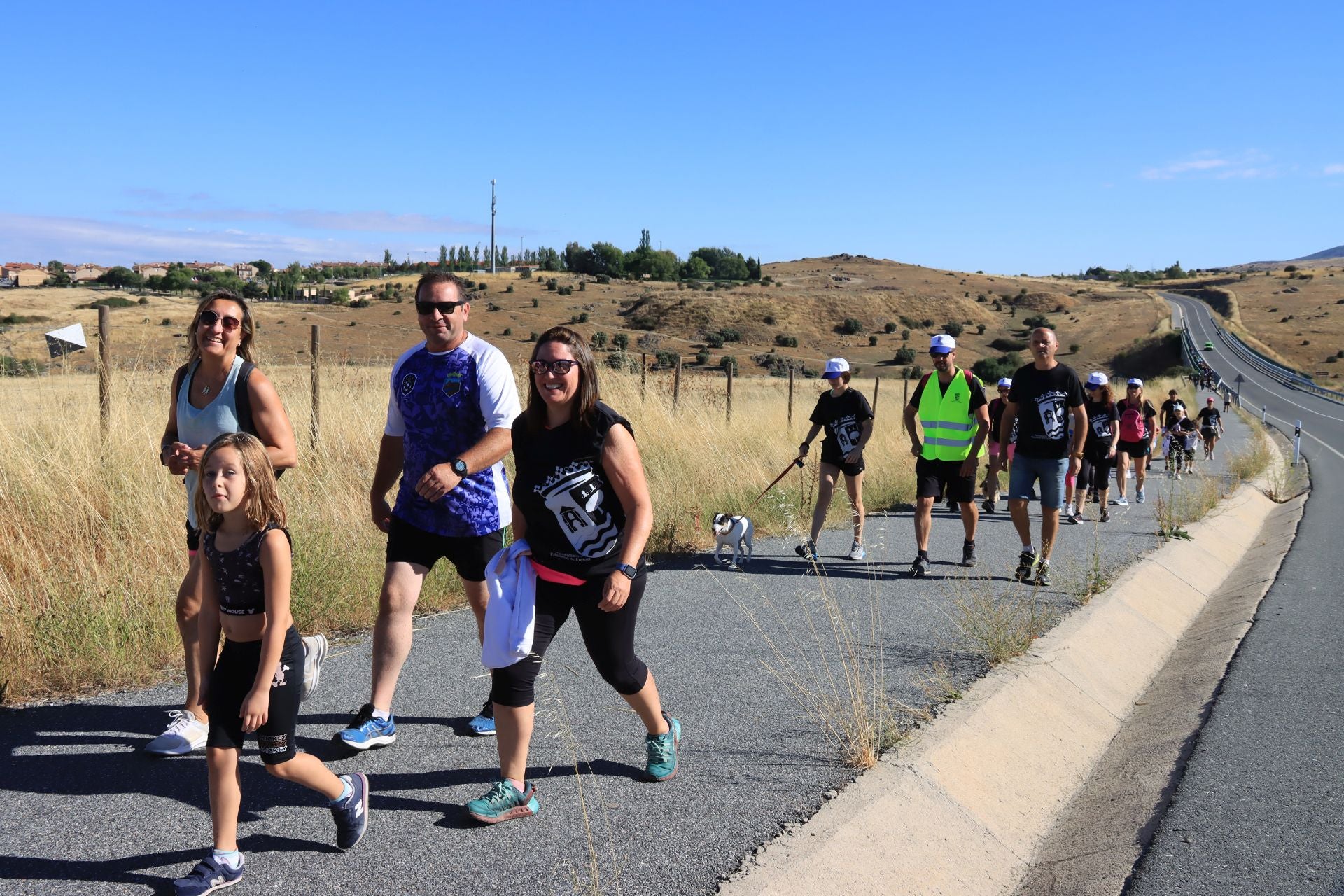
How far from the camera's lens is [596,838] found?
3697 mm

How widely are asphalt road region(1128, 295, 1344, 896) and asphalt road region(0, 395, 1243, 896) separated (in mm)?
1288

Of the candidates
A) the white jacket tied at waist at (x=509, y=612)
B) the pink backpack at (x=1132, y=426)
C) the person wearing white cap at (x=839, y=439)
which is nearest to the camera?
the white jacket tied at waist at (x=509, y=612)

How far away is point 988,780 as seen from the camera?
4.70 metres

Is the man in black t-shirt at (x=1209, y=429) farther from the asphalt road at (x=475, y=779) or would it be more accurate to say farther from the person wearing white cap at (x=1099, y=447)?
the asphalt road at (x=475, y=779)

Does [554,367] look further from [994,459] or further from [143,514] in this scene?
[994,459]

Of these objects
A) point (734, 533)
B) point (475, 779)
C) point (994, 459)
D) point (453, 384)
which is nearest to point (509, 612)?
point (475, 779)

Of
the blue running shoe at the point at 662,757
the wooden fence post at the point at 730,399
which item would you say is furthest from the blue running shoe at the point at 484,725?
the wooden fence post at the point at 730,399

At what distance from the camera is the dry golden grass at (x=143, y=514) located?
519cm

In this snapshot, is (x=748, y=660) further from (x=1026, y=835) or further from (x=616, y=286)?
(x=616, y=286)

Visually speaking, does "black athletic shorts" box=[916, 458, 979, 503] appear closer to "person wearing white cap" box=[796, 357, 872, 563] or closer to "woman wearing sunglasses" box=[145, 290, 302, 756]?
"person wearing white cap" box=[796, 357, 872, 563]

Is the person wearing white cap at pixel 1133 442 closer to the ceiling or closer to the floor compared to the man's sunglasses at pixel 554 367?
closer to the floor

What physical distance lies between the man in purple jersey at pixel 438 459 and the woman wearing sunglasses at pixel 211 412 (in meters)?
0.35

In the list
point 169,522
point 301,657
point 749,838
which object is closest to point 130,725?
point 301,657

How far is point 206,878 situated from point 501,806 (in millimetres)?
975
